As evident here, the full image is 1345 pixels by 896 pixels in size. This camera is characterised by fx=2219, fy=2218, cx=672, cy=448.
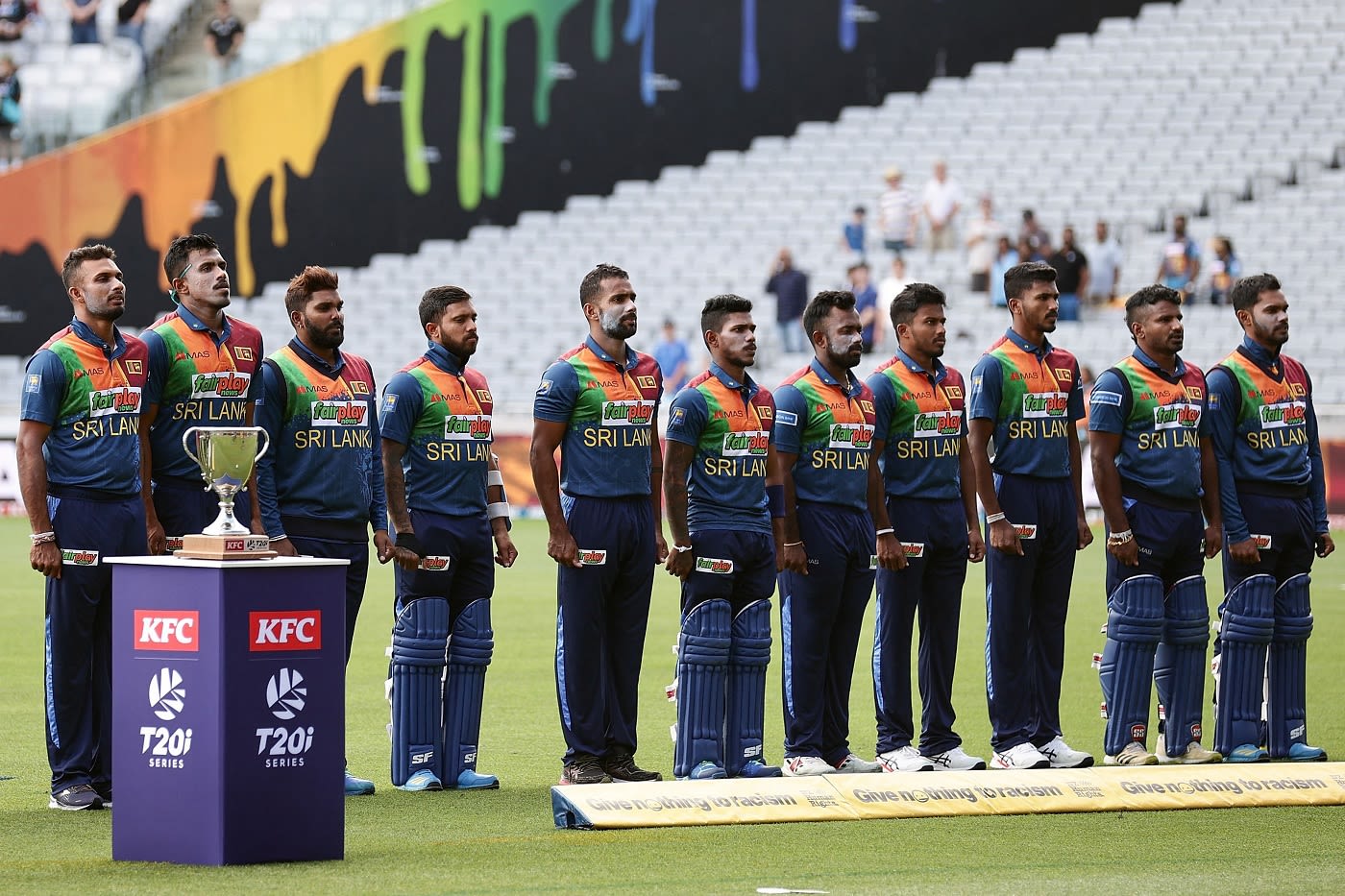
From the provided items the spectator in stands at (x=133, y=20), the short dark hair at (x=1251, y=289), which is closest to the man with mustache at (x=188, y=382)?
the short dark hair at (x=1251, y=289)

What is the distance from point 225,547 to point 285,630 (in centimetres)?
32

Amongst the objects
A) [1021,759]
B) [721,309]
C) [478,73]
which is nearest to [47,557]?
[721,309]

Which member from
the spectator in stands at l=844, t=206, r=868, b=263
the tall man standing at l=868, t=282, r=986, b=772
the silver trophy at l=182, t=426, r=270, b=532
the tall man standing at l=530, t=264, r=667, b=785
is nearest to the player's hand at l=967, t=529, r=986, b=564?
the tall man standing at l=868, t=282, r=986, b=772

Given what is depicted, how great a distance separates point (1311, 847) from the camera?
289 inches

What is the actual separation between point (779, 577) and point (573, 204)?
24.9 meters

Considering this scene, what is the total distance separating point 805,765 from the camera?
8953 mm

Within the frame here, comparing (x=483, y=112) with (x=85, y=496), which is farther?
(x=483, y=112)

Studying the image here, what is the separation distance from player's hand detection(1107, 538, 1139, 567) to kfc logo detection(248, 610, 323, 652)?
3.85 metres

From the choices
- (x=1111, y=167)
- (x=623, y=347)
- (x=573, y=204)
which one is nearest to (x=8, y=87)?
(x=573, y=204)

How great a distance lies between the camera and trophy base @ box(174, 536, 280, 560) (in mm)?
6797

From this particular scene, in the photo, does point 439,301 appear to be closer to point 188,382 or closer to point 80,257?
point 188,382

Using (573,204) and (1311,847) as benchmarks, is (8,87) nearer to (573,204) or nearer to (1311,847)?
(573,204)

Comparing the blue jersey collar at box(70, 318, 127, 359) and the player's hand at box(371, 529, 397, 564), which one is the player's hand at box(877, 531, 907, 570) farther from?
the blue jersey collar at box(70, 318, 127, 359)

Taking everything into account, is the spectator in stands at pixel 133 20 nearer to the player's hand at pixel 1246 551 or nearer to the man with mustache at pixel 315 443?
the man with mustache at pixel 315 443
